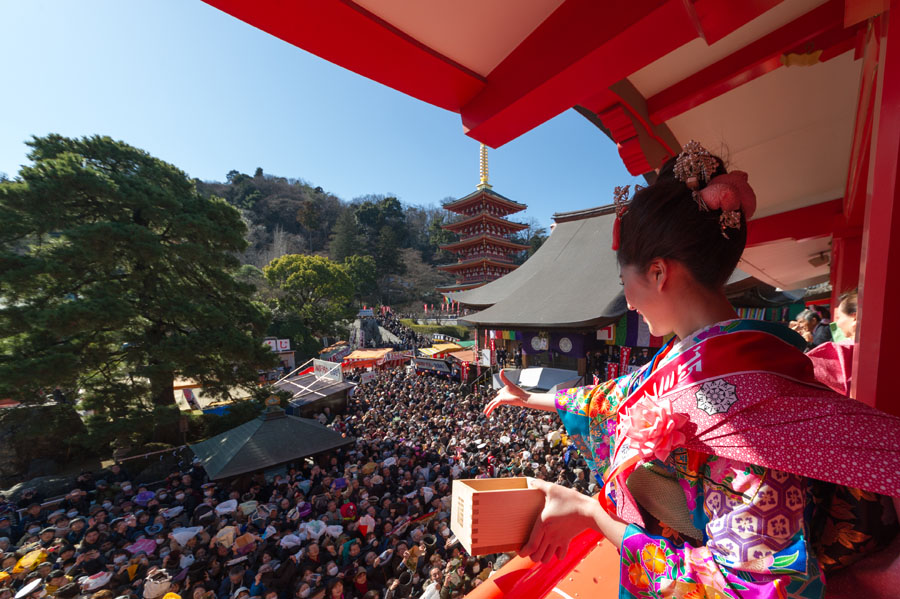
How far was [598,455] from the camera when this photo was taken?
1117 millimetres

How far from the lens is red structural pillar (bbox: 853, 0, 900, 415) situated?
0.62 metres

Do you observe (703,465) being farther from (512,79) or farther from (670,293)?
(512,79)

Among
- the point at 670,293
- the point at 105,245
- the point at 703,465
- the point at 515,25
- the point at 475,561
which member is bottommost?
the point at 475,561

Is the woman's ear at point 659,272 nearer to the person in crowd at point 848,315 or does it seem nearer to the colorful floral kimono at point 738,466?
the colorful floral kimono at point 738,466

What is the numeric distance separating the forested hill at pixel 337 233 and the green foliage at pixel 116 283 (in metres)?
23.3

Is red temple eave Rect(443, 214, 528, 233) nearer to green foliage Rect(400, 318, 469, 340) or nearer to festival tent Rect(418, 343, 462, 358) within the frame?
green foliage Rect(400, 318, 469, 340)

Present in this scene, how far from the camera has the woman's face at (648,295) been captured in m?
0.80

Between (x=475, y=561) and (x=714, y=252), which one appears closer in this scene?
(x=714, y=252)

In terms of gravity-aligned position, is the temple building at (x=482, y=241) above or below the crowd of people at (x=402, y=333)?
above

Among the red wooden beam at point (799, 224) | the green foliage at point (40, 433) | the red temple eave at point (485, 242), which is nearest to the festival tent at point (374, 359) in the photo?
the green foliage at point (40, 433)

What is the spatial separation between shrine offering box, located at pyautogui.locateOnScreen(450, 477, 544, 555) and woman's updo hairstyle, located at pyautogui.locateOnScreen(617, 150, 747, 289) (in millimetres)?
583

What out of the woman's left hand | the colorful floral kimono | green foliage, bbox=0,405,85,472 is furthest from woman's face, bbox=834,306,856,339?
green foliage, bbox=0,405,85,472

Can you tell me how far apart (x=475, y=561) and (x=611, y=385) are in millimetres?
2792

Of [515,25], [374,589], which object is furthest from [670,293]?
[374,589]
